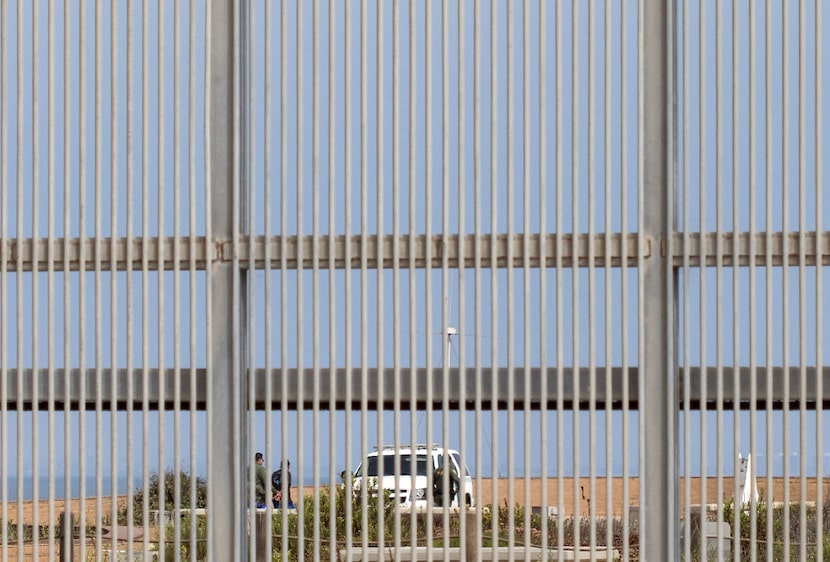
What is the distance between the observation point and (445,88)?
3.41 m

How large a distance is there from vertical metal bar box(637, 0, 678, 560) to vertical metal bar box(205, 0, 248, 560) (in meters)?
1.17

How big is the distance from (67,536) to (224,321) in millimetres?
810

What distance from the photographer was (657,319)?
11.0ft

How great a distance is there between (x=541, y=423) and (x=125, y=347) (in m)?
1.24

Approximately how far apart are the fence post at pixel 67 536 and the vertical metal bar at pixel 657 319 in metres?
1.67

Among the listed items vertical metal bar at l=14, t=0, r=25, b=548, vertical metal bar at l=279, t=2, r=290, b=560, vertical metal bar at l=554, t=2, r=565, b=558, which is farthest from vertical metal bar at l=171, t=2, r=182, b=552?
vertical metal bar at l=554, t=2, r=565, b=558

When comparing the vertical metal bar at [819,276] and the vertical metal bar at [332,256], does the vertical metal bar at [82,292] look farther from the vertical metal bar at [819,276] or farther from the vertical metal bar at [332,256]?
the vertical metal bar at [819,276]

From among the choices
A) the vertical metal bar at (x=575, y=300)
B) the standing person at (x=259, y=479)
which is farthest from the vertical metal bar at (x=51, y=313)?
the vertical metal bar at (x=575, y=300)

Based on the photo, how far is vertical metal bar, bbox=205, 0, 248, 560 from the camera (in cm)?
346

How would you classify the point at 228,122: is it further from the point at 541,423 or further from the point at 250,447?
the point at 541,423

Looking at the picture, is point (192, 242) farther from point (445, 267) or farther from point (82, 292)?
point (445, 267)

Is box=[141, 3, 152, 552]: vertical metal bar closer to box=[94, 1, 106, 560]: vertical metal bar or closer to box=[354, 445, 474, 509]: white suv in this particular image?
box=[94, 1, 106, 560]: vertical metal bar

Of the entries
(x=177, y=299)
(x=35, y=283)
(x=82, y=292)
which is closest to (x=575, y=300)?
(x=177, y=299)

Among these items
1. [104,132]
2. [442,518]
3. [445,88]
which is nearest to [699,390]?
[442,518]
